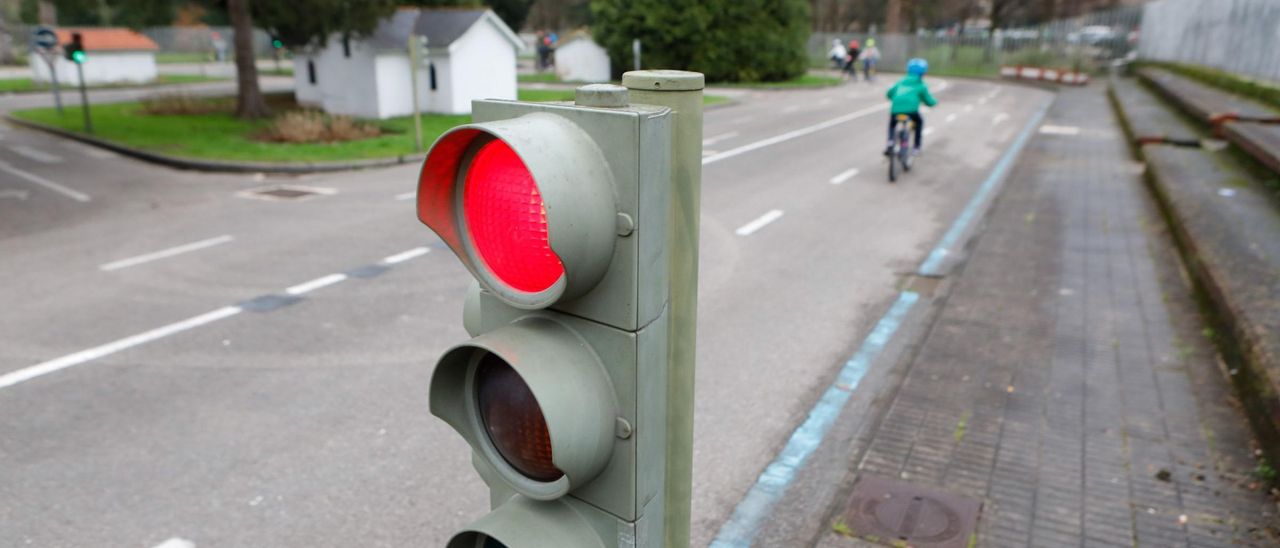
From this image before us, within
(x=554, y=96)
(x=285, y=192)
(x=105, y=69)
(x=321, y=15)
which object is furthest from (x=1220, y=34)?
(x=105, y=69)

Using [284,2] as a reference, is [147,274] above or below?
below

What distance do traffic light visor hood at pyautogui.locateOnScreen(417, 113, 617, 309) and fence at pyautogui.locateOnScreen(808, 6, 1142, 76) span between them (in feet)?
145

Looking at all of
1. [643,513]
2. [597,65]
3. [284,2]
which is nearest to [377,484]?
[643,513]

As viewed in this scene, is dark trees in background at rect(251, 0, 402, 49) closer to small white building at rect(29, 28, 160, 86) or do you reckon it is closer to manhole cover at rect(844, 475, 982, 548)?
manhole cover at rect(844, 475, 982, 548)

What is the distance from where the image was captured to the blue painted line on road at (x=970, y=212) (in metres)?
8.87

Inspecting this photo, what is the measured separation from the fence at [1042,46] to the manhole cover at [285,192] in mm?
37273

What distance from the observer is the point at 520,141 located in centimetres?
120

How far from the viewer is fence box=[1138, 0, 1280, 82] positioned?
18.0 metres

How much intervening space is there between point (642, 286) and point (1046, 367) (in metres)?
5.35

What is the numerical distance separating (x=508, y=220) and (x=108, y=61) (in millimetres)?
42872

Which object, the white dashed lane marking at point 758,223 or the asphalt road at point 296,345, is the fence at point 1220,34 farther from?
the white dashed lane marking at point 758,223

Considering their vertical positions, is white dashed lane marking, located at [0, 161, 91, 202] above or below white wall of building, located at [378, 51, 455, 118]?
below

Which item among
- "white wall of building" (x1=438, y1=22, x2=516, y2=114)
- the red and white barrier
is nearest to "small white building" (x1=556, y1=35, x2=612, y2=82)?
"white wall of building" (x1=438, y1=22, x2=516, y2=114)

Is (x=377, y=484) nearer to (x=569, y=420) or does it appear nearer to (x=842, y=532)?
(x=842, y=532)
